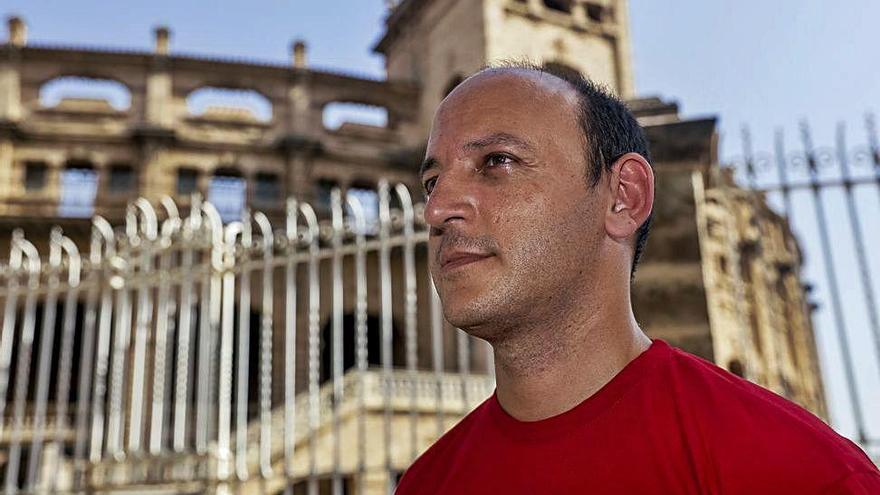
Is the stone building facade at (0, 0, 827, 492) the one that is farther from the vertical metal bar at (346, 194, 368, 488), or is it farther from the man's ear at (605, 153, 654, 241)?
the man's ear at (605, 153, 654, 241)

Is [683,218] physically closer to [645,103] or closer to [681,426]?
[645,103]

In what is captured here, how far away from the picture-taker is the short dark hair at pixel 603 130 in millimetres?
1216

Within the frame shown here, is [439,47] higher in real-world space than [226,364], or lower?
higher

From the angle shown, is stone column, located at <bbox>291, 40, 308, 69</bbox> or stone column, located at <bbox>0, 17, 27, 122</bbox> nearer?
stone column, located at <bbox>0, 17, 27, 122</bbox>

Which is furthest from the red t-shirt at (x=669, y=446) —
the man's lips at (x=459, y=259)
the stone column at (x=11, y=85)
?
the stone column at (x=11, y=85)

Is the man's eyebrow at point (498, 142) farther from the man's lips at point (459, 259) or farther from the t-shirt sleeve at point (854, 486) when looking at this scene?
the t-shirt sleeve at point (854, 486)

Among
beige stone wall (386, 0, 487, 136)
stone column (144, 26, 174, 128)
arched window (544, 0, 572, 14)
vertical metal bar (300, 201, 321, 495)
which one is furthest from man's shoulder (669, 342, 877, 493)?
arched window (544, 0, 572, 14)

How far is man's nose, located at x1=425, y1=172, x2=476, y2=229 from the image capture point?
3.84 feet

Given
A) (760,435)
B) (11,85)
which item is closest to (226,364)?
(760,435)

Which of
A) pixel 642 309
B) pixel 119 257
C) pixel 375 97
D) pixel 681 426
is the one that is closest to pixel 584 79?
pixel 681 426

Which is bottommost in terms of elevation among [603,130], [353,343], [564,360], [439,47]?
[564,360]

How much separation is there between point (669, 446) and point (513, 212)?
41 cm

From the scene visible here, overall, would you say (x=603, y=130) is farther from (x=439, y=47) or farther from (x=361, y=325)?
(x=439, y=47)

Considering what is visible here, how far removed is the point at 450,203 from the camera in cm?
118
